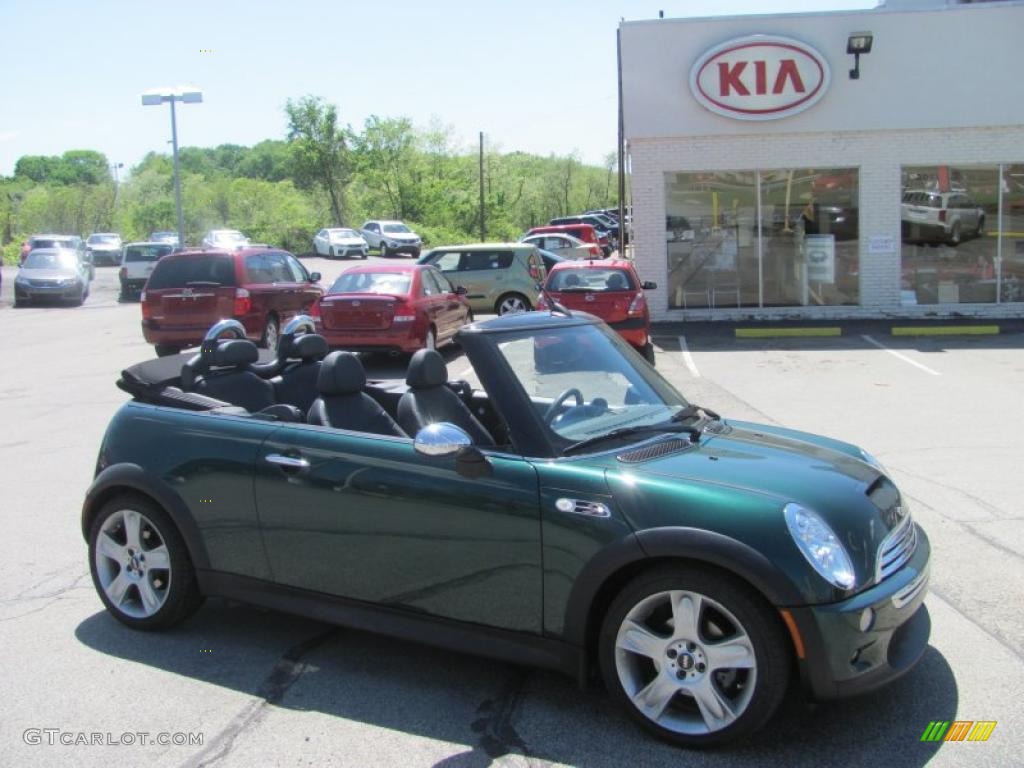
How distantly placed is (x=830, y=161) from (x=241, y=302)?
11.1m

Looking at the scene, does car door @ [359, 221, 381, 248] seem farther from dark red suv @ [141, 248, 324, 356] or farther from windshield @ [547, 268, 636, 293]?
windshield @ [547, 268, 636, 293]

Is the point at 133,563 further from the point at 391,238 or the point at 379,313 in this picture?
the point at 391,238

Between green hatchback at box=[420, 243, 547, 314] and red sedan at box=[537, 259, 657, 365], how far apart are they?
4896 millimetres

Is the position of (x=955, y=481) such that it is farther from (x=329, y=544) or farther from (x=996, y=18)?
(x=996, y=18)

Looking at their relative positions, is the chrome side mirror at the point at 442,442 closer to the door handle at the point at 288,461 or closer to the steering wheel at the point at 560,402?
the steering wheel at the point at 560,402

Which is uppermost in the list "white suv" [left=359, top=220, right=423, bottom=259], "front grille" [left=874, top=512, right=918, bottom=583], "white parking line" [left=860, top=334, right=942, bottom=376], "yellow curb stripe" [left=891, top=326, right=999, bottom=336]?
"white suv" [left=359, top=220, right=423, bottom=259]

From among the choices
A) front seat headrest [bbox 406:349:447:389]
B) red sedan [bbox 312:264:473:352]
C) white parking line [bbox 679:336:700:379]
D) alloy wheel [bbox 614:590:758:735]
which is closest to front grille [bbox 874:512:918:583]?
alloy wheel [bbox 614:590:758:735]

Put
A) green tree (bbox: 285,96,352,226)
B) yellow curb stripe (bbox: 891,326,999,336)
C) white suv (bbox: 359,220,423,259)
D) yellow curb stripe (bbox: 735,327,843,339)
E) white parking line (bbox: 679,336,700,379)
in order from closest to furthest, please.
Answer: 1. white parking line (bbox: 679,336,700,379)
2. yellow curb stripe (bbox: 891,326,999,336)
3. yellow curb stripe (bbox: 735,327,843,339)
4. white suv (bbox: 359,220,423,259)
5. green tree (bbox: 285,96,352,226)

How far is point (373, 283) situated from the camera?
14.9 metres

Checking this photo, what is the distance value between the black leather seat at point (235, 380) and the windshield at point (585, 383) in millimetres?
1877

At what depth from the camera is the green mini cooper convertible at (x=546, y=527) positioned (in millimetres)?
3494

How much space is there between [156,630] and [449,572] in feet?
5.80

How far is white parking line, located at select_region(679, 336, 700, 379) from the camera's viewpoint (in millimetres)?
13727

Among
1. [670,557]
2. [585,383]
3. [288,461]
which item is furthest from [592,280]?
[670,557]
